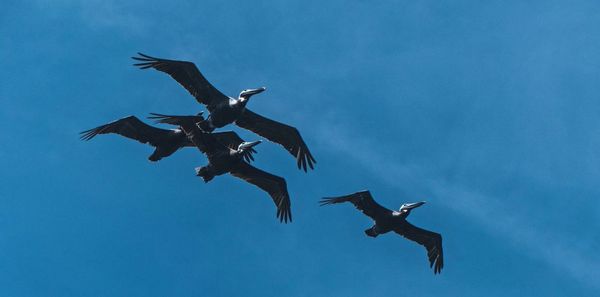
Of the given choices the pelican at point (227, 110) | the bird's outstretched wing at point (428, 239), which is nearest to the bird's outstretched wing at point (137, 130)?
the pelican at point (227, 110)

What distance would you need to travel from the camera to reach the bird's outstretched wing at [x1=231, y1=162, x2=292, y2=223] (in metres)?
45.6

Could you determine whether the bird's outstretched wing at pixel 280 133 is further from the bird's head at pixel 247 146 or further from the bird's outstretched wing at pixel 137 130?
the bird's outstretched wing at pixel 137 130

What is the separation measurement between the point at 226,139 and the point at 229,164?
2.61 metres

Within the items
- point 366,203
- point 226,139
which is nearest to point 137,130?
point 226,139

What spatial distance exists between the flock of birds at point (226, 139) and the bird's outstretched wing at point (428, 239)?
0.27 feet

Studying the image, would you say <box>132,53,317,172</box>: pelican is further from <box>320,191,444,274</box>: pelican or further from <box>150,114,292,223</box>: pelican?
<box>320,191,444,274</box>: pelican

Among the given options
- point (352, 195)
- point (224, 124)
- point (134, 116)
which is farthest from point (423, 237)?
point (134, 116)

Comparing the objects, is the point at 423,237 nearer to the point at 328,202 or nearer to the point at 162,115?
the point at 328,202

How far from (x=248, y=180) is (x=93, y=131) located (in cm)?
818

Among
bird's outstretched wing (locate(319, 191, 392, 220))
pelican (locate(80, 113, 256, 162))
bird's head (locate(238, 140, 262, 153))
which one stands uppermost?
pelican (locate(80, 113, 256, 162))

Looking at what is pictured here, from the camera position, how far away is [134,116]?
44.6 meters

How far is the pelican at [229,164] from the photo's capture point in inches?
1708

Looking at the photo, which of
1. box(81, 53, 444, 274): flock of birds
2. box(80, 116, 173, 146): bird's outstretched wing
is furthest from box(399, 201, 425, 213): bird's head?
box(80, 116, 173, 146): bird's outstretched wing

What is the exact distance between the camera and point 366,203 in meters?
45.9
